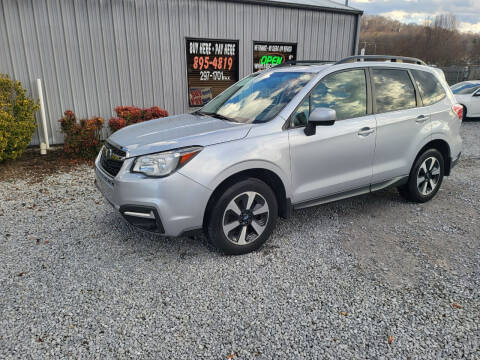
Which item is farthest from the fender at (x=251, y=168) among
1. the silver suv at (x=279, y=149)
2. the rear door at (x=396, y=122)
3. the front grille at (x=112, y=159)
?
the rear door at (x=396, y=122)

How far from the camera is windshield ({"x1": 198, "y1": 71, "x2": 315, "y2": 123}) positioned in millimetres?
3580

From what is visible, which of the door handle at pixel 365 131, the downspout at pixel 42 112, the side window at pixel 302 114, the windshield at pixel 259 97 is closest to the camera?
the side window at pixel 302 114

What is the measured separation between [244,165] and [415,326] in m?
1.82

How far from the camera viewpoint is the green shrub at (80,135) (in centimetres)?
690

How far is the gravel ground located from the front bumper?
0.49 m

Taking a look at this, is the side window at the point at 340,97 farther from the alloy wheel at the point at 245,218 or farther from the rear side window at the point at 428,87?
the rear side window at the point at 428,87

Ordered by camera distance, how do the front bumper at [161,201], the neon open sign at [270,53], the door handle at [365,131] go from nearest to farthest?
the front bumper at [161,201] → the door handle at [365,131] → the neon open sign at [270,53]

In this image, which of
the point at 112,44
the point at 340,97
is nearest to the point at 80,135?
the point at 112,44

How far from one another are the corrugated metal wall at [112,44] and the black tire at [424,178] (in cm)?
614

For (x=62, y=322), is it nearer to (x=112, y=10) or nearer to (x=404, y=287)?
(x=404, y=287)

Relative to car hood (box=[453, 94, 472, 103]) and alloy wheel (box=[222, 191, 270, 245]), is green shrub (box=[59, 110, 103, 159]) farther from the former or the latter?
car hood (box=[453, 94, 472, 103])

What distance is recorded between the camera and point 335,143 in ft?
12.0

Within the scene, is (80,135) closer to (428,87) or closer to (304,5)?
(428,87)

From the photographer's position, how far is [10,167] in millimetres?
6484
